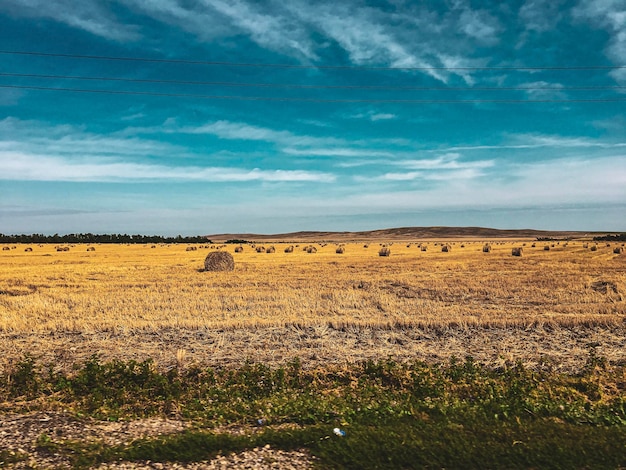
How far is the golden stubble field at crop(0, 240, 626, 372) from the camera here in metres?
12.0

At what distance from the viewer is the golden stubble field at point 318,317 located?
39.5 feet

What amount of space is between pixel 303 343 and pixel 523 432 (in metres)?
6.66

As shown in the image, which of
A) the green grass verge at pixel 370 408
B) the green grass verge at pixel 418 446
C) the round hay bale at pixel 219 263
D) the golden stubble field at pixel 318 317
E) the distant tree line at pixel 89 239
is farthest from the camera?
the distant tree line at pixel 89 239

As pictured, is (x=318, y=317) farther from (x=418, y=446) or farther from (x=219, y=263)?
(x=219, y=263)

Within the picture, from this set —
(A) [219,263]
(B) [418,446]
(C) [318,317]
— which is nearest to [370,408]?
(B) [418,446]

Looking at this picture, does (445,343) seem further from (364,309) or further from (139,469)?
(139,469)

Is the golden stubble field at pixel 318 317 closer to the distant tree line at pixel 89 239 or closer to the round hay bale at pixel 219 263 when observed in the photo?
the round hay bale at pixel 219 263

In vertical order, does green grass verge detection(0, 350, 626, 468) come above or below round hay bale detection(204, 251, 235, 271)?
below

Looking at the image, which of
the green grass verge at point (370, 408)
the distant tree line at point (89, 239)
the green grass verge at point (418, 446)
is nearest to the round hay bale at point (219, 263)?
the green grass verge at point (370, 408)

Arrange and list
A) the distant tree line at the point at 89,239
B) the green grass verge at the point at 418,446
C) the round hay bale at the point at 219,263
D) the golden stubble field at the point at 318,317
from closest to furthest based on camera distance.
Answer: the green grass verge at the point at 418,446
the golden stubble field at the point at 318,317
the round hay bale at the point at 219,263
the distant tree line at the point at 89,239

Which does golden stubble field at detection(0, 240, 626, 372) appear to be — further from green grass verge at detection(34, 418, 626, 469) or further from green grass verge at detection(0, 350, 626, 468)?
green grass verge at detection(34, 418, 626, 469)

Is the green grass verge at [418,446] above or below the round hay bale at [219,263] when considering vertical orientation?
below

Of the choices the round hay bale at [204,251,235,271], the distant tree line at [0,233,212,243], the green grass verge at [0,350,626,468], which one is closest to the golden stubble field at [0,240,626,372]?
the green grass verge at [0,350,626,468]

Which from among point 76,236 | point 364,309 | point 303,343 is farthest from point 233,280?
point 76,236
